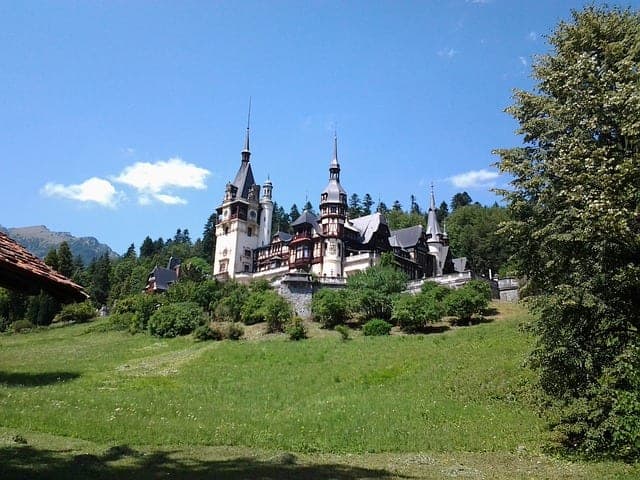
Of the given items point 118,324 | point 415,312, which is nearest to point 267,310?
point 415,312

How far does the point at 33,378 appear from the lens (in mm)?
29500

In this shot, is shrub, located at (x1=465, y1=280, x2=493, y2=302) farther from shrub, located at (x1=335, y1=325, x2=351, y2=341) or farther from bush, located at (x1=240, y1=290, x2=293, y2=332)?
bush, located at (x1=240, y1=290, x2=293, y2=332)

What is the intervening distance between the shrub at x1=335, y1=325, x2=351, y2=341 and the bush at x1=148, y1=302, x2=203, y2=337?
1441 centimetres

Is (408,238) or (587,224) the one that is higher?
(408,238)

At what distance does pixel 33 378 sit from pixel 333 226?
140 ft

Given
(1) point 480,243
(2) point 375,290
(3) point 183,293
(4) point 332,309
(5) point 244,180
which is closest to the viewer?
(4) point 332,309

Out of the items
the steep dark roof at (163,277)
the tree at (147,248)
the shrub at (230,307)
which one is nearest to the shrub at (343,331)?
the shrub at (230,307)

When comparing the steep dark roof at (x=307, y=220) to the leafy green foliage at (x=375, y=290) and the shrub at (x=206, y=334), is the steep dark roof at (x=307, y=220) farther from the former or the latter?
the shrub at (x=206, y=334)

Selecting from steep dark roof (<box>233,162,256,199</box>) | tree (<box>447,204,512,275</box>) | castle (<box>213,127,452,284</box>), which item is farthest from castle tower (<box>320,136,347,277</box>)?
tree (<box>447,204,512,275</box>)

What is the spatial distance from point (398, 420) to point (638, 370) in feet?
27.9

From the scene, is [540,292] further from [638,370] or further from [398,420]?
[398,420]

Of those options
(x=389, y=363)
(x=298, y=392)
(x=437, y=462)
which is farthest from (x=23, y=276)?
(x=389, y=363)

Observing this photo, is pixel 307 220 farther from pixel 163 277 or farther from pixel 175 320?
pixel 163 277

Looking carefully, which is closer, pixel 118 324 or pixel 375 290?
pixel 375 290
